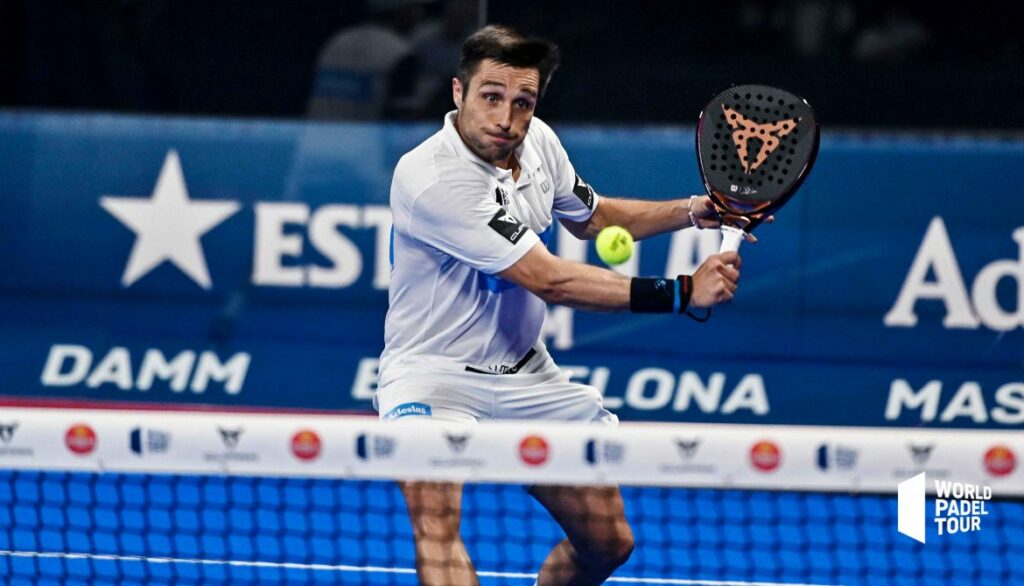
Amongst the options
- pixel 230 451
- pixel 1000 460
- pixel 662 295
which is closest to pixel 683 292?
pixel 662 295

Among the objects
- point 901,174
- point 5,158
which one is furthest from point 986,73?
point 5,158

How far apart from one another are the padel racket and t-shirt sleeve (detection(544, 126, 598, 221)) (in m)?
0.44

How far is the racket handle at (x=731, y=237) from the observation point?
4.48 metres

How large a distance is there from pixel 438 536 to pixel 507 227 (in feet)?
2.73

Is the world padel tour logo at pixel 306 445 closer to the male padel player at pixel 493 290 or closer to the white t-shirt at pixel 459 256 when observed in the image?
the male padel player at pixel 493 290

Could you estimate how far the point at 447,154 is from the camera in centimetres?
452

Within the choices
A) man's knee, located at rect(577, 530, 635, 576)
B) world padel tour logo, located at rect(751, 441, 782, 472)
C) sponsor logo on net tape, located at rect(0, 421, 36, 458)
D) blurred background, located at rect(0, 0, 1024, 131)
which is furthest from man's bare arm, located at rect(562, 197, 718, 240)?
blurred background, located at rect(0, 0, 1024, 131)

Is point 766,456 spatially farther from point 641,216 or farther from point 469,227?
point 641,216

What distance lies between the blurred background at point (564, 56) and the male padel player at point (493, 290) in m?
2.80

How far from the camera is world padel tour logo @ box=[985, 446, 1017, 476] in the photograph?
3701 mm

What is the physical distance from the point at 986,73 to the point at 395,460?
4734mm

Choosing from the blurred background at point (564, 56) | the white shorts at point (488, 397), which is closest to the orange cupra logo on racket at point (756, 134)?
the white shorts at point (488, 397)

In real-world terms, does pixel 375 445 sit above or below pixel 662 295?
below

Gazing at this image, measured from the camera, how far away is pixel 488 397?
463 centimetres
